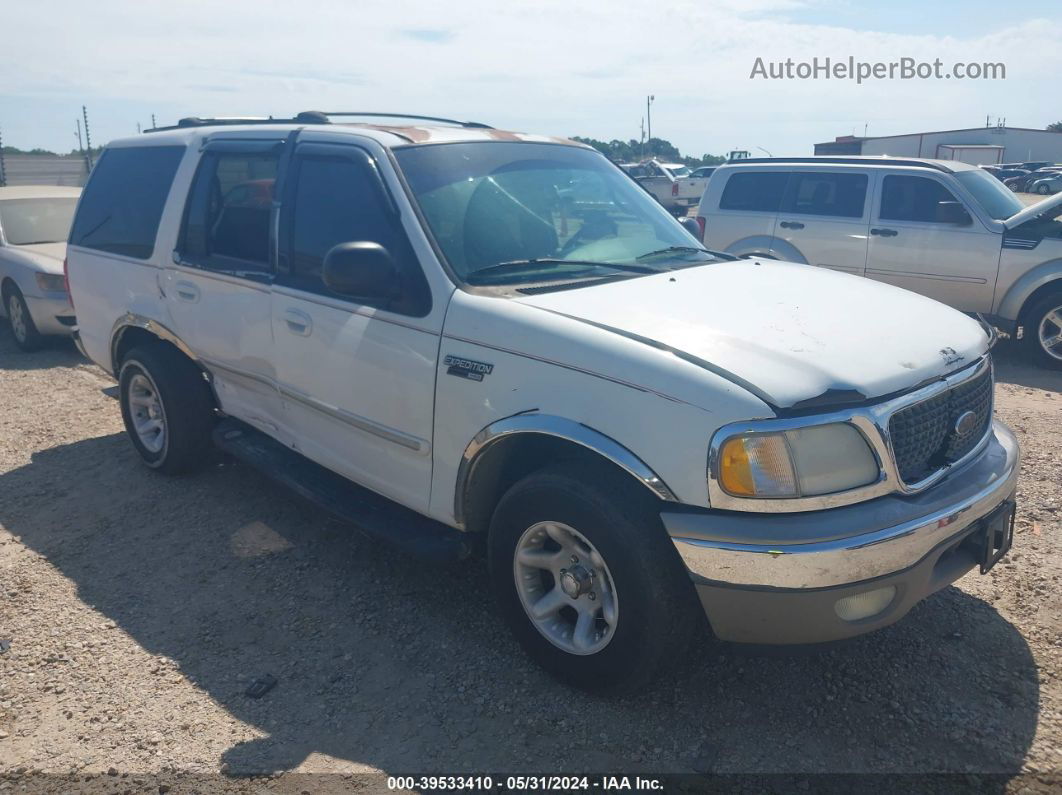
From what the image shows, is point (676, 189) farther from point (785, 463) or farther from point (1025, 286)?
point (785, 463)

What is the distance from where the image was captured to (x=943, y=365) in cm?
304

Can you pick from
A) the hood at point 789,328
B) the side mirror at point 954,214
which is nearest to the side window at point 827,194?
the side mirror at point 954,214

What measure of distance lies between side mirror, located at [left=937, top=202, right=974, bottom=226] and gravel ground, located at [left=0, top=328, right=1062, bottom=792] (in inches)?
179

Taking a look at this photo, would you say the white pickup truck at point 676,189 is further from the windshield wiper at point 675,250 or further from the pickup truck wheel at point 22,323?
the windshield wiper at point 675,250

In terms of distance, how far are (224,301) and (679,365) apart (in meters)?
2.76

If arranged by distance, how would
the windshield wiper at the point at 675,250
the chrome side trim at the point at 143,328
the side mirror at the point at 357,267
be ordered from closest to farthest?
the side mirror at the point at 357,267 < the windshield wiper at the point at 675,250 < the chrome side trim at the point at 143,328

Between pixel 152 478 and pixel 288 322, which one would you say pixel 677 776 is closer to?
pixel 288 322

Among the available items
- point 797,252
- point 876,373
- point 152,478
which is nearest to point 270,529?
point 152,478

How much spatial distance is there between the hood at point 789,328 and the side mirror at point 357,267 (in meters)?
0.59

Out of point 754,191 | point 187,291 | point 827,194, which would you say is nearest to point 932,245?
point 827,194

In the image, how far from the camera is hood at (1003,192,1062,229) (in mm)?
7984

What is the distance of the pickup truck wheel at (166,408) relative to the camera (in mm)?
4988

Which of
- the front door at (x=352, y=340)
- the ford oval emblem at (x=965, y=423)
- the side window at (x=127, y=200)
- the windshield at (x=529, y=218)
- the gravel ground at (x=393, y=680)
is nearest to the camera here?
the gravel ground at (x=393, y=680)

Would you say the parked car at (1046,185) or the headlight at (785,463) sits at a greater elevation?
the parked car at (1046,185)
